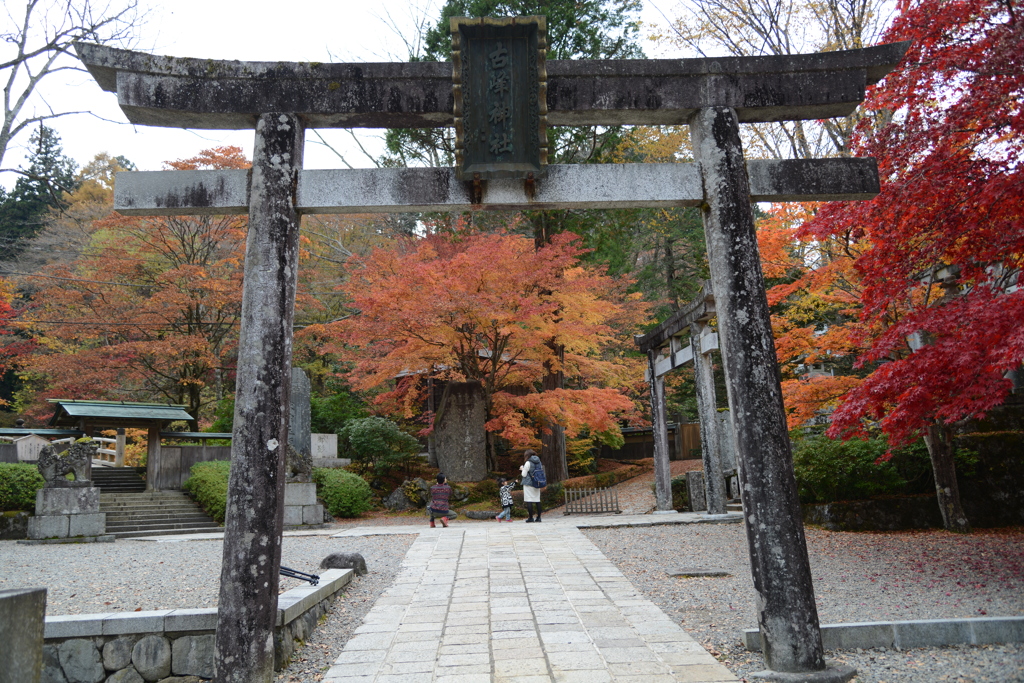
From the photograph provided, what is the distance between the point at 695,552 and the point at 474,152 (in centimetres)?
719

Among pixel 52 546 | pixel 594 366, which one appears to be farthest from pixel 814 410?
pixel 52 546

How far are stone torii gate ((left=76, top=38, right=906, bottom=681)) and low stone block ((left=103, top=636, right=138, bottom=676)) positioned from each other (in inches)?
64.4

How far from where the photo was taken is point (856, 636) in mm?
4945

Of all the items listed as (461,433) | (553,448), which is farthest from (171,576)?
(553,448)

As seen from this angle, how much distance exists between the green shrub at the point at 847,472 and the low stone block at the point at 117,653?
10327mm

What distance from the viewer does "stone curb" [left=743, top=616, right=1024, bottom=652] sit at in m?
4.94

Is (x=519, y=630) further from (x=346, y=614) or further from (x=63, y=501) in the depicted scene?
(x=63, y=501)

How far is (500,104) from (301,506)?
483 inches

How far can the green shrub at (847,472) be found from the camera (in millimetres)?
11109

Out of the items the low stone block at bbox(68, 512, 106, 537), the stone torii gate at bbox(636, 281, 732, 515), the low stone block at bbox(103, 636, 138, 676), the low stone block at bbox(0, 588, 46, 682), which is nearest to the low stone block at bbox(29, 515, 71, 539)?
the low stone block at bbox(68, 512, 106, 537)

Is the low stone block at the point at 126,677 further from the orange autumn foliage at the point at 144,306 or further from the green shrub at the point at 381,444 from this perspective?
the orange autumn foliage at the point at 144,306

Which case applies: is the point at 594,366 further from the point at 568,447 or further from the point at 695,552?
the point at 695,552

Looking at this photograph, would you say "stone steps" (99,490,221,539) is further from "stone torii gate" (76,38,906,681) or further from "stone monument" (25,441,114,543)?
"stone torii gate" (76,38,906,681)

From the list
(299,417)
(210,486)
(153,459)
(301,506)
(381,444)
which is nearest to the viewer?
(301,506)
